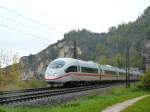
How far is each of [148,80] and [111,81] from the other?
23.0 m

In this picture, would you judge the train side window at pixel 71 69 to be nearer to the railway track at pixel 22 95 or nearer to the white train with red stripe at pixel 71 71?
the white train with red stripe at pixel 71 71

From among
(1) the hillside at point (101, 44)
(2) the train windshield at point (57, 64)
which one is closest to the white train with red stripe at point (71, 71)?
(2) the train windshield at point (57, 64)

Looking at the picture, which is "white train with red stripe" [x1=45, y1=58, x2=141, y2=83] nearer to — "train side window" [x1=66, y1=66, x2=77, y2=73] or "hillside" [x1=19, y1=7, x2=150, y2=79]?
"train side window" [x1=66, y1=66, x2=77, y2=73]

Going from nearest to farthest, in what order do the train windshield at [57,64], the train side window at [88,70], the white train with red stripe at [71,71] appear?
the white train with red stripe at [71,71]
the train windshield at [57,64]
the train side window at [88,70]

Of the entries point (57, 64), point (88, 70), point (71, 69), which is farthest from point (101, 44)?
point (57, 64)

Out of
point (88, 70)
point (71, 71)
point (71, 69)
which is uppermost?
point (88, 70)

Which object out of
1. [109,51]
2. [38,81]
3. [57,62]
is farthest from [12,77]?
[109,51]

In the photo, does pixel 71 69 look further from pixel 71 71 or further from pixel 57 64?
pixel 57 64

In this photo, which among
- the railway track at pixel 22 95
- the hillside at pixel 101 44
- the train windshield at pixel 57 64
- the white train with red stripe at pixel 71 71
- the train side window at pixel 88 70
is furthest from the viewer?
the hillside at pixel 101 44

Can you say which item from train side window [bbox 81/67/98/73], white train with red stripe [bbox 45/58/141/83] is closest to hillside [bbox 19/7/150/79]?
train side window [bbox 81/67/98/73]

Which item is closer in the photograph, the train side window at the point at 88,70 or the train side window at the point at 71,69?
the train side window at the point at 71,69

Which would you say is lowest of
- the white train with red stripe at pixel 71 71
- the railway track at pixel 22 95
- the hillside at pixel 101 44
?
the railway track at pixel 22 95

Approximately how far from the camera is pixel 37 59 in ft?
569

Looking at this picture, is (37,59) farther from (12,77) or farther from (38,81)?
(38,81)
